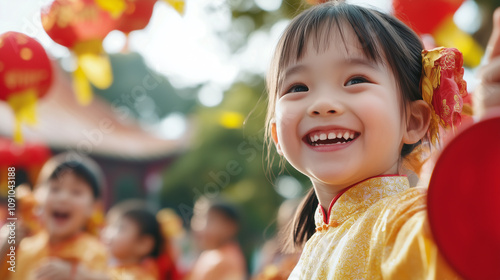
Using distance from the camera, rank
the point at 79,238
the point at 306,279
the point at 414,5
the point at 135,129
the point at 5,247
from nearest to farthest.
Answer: the point at 306,279, the point at 5,247, the point at 414,5, the point at 79,238, the point at 135,129

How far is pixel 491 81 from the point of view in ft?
2.21

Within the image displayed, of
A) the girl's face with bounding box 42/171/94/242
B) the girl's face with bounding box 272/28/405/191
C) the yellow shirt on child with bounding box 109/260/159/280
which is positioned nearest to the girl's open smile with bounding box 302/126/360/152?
the girl's face with bounding box 272/28/405/191

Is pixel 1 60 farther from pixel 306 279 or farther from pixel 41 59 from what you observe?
pixel 306 279

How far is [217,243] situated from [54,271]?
1.78m

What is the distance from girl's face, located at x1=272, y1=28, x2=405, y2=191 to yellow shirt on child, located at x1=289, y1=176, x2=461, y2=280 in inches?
1.5

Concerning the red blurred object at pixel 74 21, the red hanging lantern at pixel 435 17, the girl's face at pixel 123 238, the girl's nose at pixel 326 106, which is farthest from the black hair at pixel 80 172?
the girl's nose at pixel 326 106

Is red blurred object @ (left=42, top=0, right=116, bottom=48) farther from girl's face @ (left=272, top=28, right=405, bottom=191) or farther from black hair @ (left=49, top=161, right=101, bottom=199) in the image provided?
girl's face @ (left=272, top=28, right=405, bottom=191)

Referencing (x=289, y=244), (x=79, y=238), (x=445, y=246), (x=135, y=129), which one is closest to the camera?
(x=445, y=246)

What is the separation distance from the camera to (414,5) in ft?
7.20

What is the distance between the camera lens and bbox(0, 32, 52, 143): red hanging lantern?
2.22 metres

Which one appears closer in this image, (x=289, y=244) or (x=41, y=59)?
(x=289, y=244)

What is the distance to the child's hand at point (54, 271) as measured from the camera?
2.34 metres

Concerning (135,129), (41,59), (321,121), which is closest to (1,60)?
(41,59)

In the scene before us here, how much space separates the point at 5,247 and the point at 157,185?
738 cm
